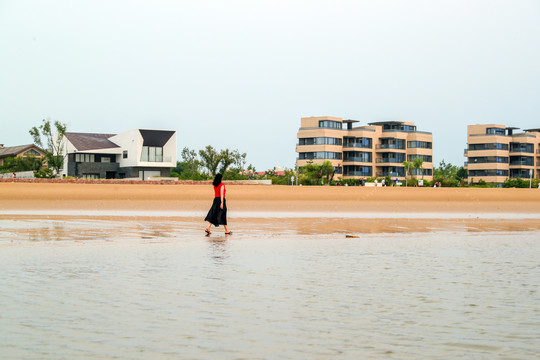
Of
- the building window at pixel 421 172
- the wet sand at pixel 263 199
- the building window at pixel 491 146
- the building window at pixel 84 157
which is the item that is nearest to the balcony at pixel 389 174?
the building window at pixel 421 172

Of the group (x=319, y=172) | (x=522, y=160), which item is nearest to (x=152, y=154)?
(x=319, y=172)

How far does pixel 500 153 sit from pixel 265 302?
12879cm

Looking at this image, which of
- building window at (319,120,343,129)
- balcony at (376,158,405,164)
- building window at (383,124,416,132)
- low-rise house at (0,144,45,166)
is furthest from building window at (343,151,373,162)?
low-rise house at (0,144,45,166)

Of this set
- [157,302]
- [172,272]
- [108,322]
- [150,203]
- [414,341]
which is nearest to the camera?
[414,341]

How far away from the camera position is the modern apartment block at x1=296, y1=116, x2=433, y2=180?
111m

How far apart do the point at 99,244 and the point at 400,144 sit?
10870cm

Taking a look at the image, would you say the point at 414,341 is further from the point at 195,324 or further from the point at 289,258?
the point at 289,258

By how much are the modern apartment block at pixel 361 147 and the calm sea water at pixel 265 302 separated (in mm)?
96817

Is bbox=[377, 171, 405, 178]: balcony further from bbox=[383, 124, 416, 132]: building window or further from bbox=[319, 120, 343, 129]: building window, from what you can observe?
bbox=[319, 120, 343, 129]: building window

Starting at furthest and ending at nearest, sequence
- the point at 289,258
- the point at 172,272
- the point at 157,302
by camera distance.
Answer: the point at 289,258
the point at 172,272
the point at 157,302

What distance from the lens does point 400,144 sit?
11938 cm

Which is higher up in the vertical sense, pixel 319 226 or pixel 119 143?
pixel 119 143

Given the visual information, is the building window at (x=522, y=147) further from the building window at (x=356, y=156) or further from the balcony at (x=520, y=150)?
the building window at (x=356, y=156)

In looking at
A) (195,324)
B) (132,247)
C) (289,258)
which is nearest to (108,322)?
(195,324)
